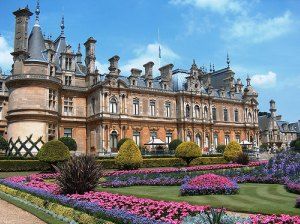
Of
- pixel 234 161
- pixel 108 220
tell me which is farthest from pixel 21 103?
pixel 108 220

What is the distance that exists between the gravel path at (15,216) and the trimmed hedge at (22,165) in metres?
15.6

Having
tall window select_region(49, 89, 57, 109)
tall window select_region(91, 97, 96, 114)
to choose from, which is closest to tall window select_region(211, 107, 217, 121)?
tall window select_region(91, 97, 96, 114)

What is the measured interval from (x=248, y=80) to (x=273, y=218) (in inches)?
2075

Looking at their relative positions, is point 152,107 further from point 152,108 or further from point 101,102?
point 101,102

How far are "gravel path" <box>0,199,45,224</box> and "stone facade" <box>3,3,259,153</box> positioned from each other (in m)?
23.1

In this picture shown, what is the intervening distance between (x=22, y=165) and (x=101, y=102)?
13.8 m

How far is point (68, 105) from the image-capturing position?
1614 inches

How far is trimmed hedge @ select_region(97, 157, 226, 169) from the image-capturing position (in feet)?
97.1

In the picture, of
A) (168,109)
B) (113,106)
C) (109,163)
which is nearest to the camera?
(109,163)

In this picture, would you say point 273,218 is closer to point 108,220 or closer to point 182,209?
point 182,209

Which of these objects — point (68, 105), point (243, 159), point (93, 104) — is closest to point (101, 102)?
point (93, 104)

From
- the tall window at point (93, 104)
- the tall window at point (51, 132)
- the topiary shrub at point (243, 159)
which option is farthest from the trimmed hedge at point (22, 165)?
the topiary shrub at point (243, 159)

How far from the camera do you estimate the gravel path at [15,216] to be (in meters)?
9.49

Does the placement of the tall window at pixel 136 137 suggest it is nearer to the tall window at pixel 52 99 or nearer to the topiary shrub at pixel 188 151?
the tall window at pixel 52 99
